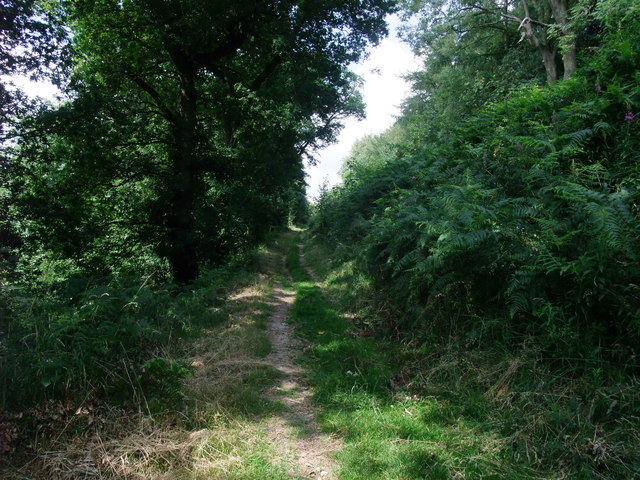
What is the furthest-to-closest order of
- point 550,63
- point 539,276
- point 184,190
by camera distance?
point 550,63 → point 184,190 → point 539,276

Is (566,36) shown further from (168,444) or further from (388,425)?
(168,444)

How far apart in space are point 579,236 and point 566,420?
2.04m

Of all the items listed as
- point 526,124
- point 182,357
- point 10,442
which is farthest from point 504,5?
point 10,442

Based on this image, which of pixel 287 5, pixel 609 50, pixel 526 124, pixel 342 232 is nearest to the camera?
pixel 609 50

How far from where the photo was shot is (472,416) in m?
3.93

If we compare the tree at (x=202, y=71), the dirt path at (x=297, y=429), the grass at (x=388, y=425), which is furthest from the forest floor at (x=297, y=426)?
the tree at (x=202, y=71)

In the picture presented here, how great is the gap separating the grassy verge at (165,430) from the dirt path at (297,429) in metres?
0.13

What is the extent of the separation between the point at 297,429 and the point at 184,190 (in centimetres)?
1065

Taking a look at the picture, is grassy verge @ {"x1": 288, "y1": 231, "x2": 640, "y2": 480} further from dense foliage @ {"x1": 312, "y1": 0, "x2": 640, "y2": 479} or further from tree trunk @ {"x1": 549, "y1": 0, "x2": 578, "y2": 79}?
tree trunk @ {"x1": 549, "y1": 0, "x2": 578, "y2": 79}

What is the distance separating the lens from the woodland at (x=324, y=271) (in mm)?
3451

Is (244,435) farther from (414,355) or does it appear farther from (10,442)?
(414,355)

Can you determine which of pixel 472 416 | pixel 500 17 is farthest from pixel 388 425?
pixel 500 17

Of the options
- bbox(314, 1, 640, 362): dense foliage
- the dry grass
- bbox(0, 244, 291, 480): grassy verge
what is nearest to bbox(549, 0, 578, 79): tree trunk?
bbox(314, 1, 640, 362): dense foliage

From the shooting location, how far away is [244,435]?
3803mm
